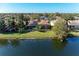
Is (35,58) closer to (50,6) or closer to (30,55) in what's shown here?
(30,55)

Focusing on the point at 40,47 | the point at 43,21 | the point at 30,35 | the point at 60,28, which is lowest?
the point at 40,47

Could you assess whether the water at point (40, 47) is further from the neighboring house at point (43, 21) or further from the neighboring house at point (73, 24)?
the neighboring house at point (43, 21)

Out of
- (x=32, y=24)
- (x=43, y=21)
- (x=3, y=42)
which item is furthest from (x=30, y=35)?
(x=3, y=42)

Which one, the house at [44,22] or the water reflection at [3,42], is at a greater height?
the house at [44,22]

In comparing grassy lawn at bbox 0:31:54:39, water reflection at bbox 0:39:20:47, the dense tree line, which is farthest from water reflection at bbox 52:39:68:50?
water reflection at bbox 0:39:20:47

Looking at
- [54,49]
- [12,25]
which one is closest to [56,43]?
[54,49]

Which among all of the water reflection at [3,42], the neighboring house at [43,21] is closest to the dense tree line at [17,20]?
the neighboring house at [43,21]

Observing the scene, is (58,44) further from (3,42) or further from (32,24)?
(3,42)

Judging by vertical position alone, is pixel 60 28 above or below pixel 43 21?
below
